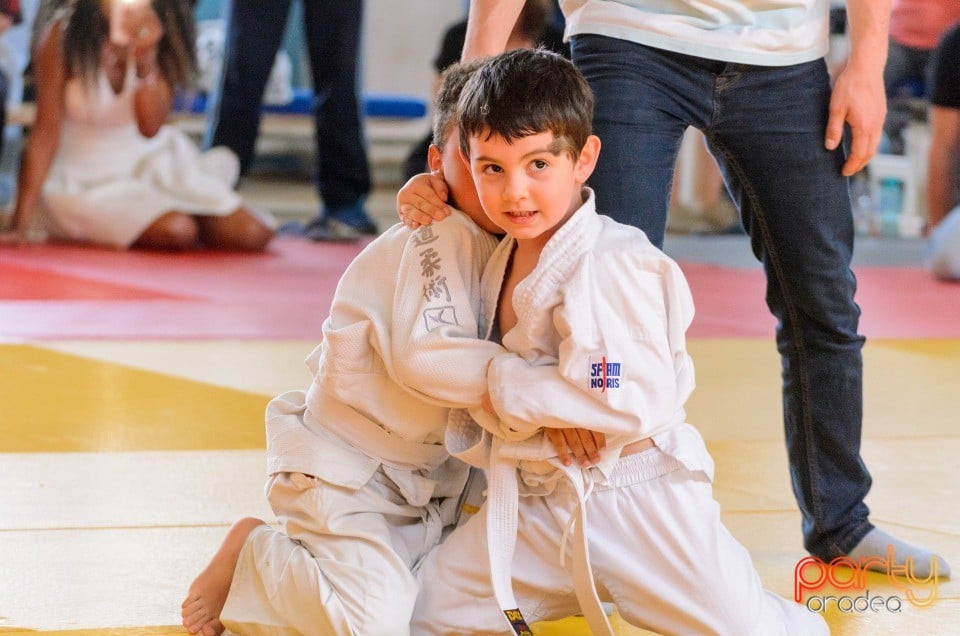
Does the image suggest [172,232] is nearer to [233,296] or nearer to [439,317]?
[233,296]

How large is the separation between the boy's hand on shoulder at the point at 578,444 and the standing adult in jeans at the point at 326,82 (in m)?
4.10

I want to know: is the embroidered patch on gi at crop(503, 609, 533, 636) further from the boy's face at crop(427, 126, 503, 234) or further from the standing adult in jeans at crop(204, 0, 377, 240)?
the standing adult in jeans at crop(204, 0, 377, 240)

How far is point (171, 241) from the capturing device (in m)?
5.41

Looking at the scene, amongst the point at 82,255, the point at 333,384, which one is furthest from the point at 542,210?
the point at 82,255

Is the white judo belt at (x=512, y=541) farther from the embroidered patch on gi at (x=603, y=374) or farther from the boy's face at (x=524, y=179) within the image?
the boy's face at (x=524, y=179)

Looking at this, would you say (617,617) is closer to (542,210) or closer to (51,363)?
(542,210)

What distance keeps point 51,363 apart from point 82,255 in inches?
77.8

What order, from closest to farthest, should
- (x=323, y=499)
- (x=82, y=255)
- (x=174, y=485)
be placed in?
(x=323, y=499), (x=174, y=485), (x=82, y=255)

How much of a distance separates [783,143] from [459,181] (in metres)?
0.53

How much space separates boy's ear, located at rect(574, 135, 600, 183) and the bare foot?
69 centimetres

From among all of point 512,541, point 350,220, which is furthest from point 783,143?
point 350,220

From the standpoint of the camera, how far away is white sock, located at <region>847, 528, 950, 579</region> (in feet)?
6.53

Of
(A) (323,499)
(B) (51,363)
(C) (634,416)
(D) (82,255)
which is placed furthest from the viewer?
(D) (82,255)

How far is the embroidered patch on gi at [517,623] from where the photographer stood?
164 cm
